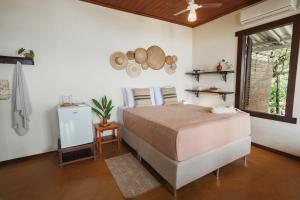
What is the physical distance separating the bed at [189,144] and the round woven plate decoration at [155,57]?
1.69m

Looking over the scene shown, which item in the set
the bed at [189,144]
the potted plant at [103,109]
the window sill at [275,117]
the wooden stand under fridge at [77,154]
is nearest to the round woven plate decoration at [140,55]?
the potted plant at [103,109]

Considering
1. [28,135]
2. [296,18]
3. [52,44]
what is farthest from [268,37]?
[28,135]

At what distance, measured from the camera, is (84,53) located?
9.27ft

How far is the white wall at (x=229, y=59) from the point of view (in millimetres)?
2486

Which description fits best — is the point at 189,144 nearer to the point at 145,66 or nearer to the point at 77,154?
the point at 77,154

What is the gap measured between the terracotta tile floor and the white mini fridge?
35 centimetres

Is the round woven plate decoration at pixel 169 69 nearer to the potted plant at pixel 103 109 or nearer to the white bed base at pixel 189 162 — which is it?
the potted plant at pixel 103 109

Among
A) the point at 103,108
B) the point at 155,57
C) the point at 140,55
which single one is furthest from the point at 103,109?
the point at 155,57

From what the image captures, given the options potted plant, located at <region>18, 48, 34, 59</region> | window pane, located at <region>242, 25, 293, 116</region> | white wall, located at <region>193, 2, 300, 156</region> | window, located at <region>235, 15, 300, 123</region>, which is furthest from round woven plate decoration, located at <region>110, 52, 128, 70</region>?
window pane, located at <region>242, 25, 293, 116</region>

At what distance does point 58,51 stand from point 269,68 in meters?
3.90

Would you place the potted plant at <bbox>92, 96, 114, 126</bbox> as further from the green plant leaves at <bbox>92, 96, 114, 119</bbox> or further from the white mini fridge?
the white mini fridge

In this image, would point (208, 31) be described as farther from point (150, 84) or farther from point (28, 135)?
point (28, 135)

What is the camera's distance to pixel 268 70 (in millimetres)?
3031

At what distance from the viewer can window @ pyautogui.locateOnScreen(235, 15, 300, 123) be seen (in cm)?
244
